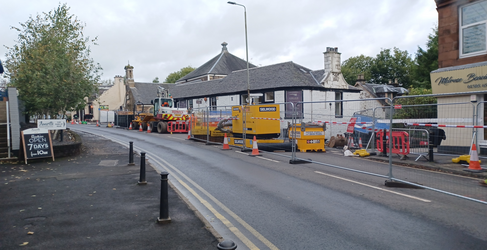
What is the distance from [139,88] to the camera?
211ft

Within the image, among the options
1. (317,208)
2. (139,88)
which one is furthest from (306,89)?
(139,88)

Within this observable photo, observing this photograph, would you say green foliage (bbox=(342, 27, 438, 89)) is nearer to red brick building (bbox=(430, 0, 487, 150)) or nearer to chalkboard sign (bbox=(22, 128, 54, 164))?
red brick building (bbox=(430, 0, 487, 150))

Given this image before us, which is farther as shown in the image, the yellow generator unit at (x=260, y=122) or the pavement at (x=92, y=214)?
the yellow generator unit at (x=260, y=122)

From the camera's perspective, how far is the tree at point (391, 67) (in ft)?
209

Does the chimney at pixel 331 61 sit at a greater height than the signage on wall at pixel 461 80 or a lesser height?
greater

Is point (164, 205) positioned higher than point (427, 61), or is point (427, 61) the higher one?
point (427, 61)

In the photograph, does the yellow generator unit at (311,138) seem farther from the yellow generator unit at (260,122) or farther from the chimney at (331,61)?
the chimney at (331,61)

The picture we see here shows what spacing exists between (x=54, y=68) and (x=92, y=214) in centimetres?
1349

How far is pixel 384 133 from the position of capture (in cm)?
1318

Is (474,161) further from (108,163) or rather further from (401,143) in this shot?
(108,163)

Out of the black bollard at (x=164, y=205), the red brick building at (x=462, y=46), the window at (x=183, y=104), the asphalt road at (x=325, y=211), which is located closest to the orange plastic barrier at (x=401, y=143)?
the asphalt road at (x=325, y=211)

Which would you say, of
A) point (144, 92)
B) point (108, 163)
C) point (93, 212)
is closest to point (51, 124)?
point (108, 163)

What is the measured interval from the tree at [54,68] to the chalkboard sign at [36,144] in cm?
478

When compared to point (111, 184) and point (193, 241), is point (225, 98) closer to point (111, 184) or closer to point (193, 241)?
point (111, 184)
